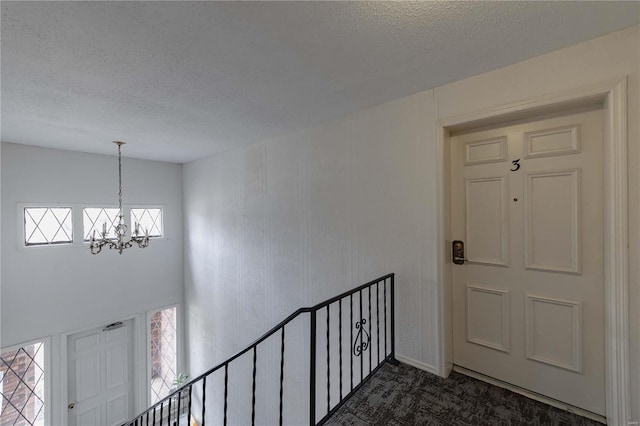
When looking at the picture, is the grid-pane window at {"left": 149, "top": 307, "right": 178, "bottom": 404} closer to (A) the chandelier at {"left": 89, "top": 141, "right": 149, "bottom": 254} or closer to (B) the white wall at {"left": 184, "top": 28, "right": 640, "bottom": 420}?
(B) the white wall at {"left": 184, "top": 28, "right": 640, "bottom": 420}

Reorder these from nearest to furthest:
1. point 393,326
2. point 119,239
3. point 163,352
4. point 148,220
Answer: point 393,326, point 119,239, point 148,220, point 163,352

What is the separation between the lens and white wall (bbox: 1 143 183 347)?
3516 millimetres

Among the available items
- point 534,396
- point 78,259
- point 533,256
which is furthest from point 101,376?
point 533,256

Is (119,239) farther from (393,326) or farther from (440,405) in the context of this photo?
(440,405)

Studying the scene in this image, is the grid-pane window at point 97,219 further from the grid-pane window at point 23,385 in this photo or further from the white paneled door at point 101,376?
the grid-pane window at point 23,385

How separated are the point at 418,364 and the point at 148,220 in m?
4.73

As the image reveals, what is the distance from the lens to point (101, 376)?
4.29 meters

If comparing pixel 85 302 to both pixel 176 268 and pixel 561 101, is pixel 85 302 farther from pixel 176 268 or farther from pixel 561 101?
pixel 561 101

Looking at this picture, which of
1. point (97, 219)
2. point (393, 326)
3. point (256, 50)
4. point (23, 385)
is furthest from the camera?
point (97, 219)

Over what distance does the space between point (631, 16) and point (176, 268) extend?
5.92 metres

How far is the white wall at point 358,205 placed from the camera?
5.19ft

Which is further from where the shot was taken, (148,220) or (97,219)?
(148,220)

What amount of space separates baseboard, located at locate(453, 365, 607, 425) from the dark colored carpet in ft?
0.12

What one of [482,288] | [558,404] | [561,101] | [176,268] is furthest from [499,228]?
[176,268]
